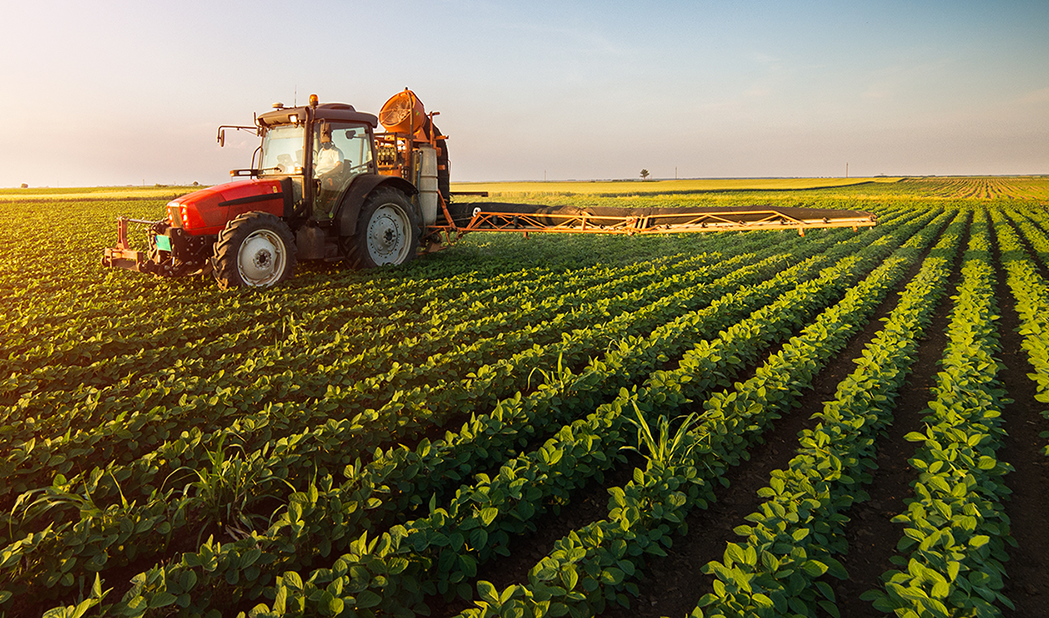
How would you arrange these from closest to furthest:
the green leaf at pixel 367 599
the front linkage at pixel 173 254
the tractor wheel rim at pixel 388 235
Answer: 1. the green leaf at pixel 367 599
2. the front linkage at pixel 173 254
3. the tractor wheel rim at pixel 388 235

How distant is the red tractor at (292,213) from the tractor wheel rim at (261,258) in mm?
14

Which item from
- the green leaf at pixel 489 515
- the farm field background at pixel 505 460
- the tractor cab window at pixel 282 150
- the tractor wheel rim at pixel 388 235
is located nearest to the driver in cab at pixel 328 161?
the tractor cab window at pixel 282 150

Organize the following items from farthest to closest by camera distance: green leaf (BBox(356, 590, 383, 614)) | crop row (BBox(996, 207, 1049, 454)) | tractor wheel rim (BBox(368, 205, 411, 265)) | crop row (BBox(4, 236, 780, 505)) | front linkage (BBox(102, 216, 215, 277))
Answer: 1. tractor wheel rim (BBox(368, 205, 411, 265))
2. front linkage (BBox(102, 216, 215, 277))
3. crop row (BBox(996, 207, 1049, 454))
4. crop row (BBox(4, 236, 780, 505))
5. green leaf (BBox(356, 590, 383, 614))

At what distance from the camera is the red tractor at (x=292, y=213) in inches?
295

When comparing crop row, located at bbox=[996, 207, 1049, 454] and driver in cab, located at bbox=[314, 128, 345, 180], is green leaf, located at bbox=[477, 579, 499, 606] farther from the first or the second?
driver in cab, located at bbox=[314, 128, 345, 180]

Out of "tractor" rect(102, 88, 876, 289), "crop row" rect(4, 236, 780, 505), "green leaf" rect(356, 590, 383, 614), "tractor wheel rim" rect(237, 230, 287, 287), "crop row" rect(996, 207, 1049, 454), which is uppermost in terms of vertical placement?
"tractor" rect(102, 88, 876, 289)

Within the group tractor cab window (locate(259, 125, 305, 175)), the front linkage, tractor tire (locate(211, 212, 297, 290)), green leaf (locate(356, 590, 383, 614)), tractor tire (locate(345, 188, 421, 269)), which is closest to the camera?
green leaf (locate(356, 590, 383, 614))

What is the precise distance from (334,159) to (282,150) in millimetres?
790

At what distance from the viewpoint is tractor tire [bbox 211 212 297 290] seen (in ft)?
24.0

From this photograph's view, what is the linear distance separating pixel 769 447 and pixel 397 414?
270 centimetres

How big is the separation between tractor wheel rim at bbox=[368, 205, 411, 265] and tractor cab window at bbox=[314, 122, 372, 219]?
74 centimetres

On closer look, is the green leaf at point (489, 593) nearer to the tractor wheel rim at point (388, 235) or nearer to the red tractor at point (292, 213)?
the red tractor at point (292, 213)

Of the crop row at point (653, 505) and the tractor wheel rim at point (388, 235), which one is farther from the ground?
the tractor wheel rim at point (388, 235)

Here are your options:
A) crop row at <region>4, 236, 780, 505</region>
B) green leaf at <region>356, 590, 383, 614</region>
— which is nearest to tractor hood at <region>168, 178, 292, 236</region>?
crop row at <region>4, 236, 780, 505</region>
